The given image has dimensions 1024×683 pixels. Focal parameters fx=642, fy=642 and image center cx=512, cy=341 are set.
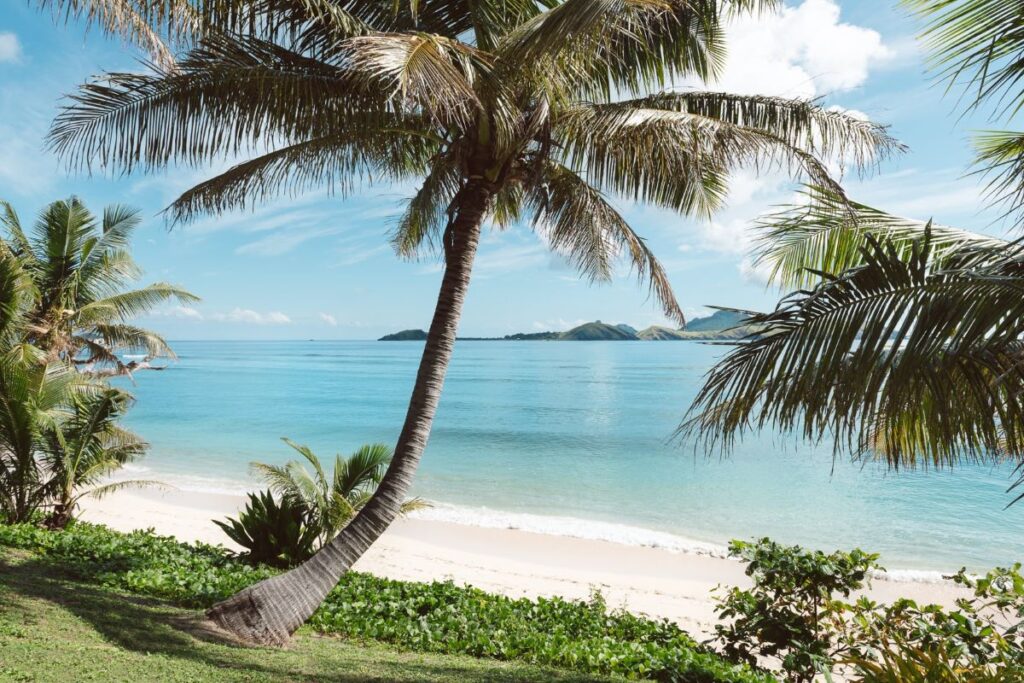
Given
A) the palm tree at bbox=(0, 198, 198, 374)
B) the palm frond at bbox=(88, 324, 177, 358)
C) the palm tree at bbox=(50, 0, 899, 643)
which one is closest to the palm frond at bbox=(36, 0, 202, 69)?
the palm tree at bbox=(50, 0, 899, 643)

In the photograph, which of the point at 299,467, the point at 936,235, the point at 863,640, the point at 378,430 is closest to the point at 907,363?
the point at 936,235

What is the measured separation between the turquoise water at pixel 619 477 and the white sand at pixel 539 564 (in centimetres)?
140

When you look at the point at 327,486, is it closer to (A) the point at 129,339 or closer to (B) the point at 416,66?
(B) the point at 416,66

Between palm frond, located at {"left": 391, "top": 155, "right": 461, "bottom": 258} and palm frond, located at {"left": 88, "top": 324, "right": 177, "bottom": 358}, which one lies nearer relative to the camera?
palm frond, located at {"left": 391, "top": 155, "right": 461, "bottom": 258}

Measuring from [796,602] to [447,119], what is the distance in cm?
499

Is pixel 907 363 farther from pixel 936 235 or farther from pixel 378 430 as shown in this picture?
pixel 378 430

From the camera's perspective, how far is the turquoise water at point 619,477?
1628 cm

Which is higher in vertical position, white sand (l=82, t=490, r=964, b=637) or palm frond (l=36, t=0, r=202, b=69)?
palm frond (l=36, t=0, r=202, b=69)

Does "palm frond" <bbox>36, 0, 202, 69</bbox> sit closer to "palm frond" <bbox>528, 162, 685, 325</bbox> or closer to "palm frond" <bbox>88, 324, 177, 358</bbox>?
"palm frond" <bbox>528, 162, 685, 325</bbox>

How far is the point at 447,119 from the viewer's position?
217 inches

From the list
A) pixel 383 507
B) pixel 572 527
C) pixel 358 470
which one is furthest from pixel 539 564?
pixel 383 507

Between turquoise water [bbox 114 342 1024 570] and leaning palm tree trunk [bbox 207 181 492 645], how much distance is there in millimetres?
3808

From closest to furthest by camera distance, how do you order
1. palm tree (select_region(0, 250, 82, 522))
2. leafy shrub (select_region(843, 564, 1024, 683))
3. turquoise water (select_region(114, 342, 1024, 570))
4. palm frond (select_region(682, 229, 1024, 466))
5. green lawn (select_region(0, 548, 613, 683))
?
palm frond (select_region(682, 229, 1024, 466)) → leafy shrub (select_region(843, 564, 1024, 683)) → green lawn (select_region(0, 548, 613, 683)) → palm tree (select_region(0, 250, 82, 522)) → turquoise water (select_region(114, 342, 1024, 570))

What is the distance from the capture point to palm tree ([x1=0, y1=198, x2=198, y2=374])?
13500 mm
